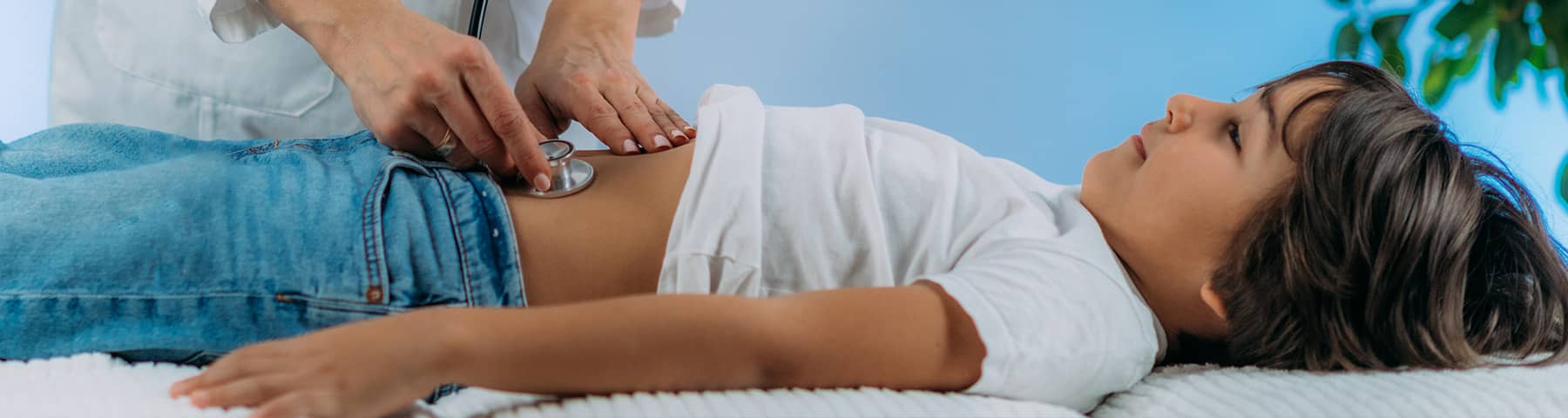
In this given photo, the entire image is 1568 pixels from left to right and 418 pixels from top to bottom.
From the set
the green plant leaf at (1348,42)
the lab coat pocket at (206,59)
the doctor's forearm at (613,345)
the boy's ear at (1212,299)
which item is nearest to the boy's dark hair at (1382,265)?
the boy's ear at (1212,299)

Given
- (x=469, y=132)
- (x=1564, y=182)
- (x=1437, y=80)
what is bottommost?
(x=1564, y=182)

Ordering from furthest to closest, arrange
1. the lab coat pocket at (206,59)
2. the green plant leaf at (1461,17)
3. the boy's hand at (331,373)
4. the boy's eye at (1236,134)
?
the green plant leaf at (1461,17), the lab coat pocket at (206,59), the boy's eye at (1236,134), the boy's hand at (331,373)

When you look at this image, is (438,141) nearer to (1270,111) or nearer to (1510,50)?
(1270,111)

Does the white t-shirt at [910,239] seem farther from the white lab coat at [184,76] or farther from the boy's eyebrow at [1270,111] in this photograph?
the white lab coat at [184,76]

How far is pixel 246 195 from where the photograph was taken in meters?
0.77

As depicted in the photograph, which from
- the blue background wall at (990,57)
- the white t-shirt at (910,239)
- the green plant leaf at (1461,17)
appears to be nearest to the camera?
the white t-shirt at (910,239)

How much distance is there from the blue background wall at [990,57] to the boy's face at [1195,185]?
44.5 inches

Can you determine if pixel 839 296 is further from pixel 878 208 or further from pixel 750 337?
pixel 878 208

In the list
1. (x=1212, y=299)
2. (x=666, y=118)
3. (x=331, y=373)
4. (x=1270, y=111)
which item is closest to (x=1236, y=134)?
(x=1270, y=111)

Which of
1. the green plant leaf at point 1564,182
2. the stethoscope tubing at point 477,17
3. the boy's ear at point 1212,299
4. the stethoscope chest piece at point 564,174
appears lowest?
the green plant leaf at point 1564,182

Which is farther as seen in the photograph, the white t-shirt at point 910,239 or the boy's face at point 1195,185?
the boy's face at point 1195,185

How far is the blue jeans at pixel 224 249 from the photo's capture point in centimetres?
69

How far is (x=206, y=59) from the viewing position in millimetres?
1126

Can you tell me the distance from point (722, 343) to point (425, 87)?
34cm
